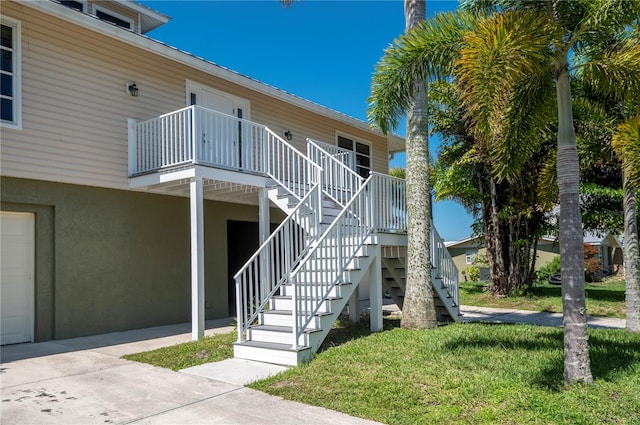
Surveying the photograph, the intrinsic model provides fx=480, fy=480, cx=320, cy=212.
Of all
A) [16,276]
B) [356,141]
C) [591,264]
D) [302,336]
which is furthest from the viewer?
[591,264]

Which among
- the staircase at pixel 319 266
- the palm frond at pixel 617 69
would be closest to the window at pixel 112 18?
the staircase at pixel 319 266

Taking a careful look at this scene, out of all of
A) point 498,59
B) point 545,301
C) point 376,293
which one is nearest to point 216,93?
point 376,293

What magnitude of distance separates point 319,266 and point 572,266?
4118 millimetres

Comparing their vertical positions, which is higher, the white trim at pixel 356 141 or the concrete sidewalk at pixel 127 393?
the white trim at pixel 356 141

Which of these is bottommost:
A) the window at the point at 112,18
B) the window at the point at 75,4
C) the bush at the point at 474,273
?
the bush at the point at 474,273

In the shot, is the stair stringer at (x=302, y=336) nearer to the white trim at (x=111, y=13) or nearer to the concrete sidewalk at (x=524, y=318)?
the concrete sidewalk at (x=524, y=318)

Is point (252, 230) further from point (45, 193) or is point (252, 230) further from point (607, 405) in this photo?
point (607, 405)

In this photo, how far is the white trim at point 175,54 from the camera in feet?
27.2

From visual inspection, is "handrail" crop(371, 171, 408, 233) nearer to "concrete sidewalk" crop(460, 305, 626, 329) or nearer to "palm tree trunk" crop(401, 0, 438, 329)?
"palm tree trunk" crop(401, 0, 438, 329)

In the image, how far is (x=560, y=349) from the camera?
6.41m

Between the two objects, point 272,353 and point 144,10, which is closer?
point 272,353

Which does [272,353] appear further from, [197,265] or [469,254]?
[469,254]

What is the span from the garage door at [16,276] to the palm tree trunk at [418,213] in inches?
261

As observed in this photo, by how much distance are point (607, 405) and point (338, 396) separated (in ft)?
8.31
